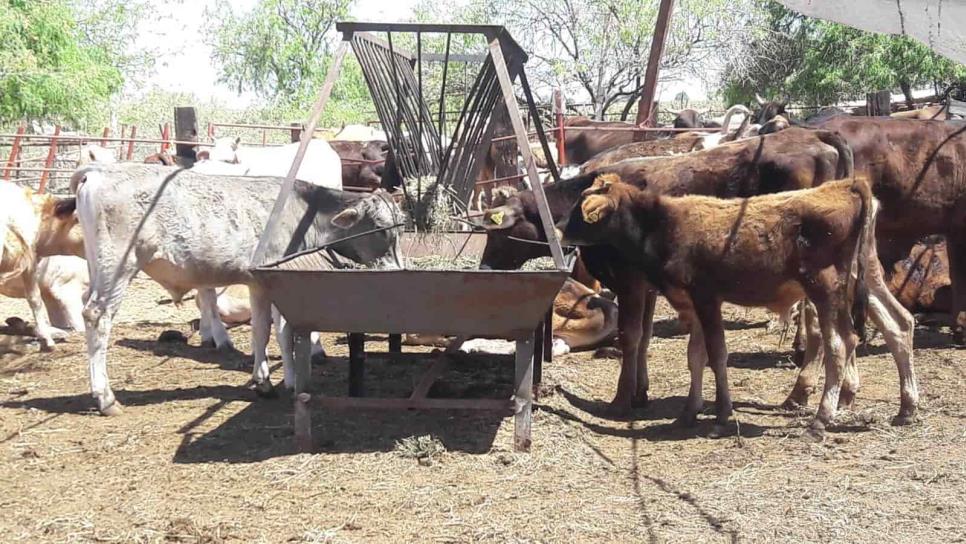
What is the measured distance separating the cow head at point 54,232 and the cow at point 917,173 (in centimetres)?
772

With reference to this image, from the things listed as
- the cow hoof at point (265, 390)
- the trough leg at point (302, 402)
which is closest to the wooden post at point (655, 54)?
the cow hoof at point (265, 390)

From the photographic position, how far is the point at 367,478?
5797mm

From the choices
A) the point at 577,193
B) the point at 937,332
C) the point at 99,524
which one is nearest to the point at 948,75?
the point at 937,332

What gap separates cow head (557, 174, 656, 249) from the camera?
7254mm

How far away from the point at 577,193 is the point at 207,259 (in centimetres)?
310

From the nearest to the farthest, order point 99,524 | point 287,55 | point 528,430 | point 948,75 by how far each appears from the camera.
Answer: point 99,524 → point 528,430 → point 948,75 → point 287,55

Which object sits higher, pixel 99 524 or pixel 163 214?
pixel 163 214

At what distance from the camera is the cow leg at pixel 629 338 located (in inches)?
297

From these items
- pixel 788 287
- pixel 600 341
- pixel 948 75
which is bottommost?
pixel 600 341

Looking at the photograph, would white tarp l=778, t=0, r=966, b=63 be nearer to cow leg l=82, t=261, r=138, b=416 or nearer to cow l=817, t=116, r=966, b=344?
cow l=817, t=116, r=966, b=344

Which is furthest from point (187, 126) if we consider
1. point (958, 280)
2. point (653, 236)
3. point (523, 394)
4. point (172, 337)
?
point (958, 280)

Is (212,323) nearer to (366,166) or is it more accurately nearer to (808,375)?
(808,375)

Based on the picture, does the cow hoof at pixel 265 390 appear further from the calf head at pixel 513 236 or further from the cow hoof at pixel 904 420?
the cow hoof at pixel 904 420

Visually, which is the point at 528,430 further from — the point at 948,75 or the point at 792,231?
the point at 948,75
